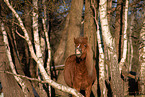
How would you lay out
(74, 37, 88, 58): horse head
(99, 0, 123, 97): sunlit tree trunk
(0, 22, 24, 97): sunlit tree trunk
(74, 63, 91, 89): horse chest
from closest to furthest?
(99, 0, 123, 97): sunlit tree trunk
(74, 37, 88, 58): horse head
(74, 63, 91, 89): horse chest
(0, 22, 24, 97): sunlit tree trunk

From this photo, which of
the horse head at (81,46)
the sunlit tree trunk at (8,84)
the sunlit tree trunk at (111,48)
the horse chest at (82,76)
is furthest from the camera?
the sunlit tree trunk at (8,84)

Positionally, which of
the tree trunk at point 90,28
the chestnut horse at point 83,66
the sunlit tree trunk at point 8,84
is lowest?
the sunlit tree trunk at point 8,84

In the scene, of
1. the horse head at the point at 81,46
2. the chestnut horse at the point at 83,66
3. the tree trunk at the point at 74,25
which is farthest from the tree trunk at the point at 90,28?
the horse head at the point at 81,46

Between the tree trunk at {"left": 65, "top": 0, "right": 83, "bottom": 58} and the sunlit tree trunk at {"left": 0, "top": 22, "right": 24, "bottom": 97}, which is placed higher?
the tree trunk at {"left": 65, "top": 0, "right": 83, "bottom": 58}

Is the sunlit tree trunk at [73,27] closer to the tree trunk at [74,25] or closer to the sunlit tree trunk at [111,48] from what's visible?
the tree trunk at [74,25]

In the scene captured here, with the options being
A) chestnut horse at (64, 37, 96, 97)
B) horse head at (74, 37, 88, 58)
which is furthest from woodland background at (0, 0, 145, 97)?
horse head at (74, 37, 88, 58)

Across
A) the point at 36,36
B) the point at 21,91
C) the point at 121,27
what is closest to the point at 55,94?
the point at 21,91

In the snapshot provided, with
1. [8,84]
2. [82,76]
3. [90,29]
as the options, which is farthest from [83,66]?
[8,84]

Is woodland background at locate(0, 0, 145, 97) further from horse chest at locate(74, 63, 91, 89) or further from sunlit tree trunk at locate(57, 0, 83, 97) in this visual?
horse chest at locate(74, 63, 91, 89)

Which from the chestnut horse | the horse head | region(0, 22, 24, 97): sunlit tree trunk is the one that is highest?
the horse head

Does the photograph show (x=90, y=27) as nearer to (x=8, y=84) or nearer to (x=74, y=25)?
(x=74, y=25)

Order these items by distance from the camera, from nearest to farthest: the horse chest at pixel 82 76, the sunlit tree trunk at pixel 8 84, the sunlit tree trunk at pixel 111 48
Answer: the sunlit tree trunk at pixel 111 48
the horse chest at pixel 82 76
the sunlit tree trunk at pixel 8 84

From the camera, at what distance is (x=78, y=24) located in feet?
22.7

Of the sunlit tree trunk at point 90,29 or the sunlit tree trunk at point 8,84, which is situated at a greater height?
the sunlit tree trunk at point 90,29
